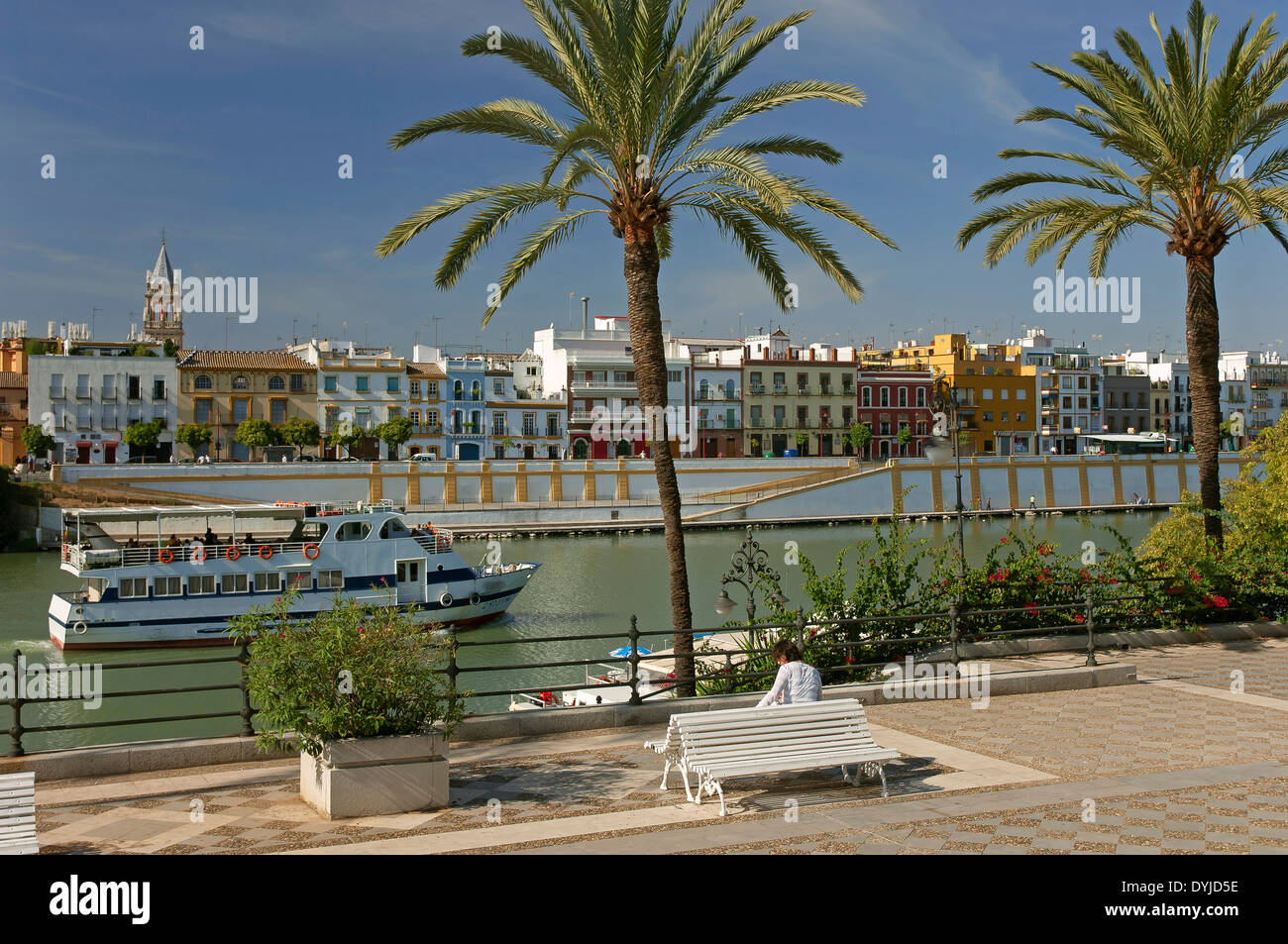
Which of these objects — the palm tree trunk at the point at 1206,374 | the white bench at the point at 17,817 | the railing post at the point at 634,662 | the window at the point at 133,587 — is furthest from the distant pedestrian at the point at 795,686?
the window at the point at 133,587

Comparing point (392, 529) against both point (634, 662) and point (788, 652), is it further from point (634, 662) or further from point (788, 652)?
point (788, 652)

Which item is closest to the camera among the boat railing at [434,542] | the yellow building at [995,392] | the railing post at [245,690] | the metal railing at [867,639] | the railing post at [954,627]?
the railing post at [245,690]

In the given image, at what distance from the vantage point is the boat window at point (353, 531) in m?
33.0

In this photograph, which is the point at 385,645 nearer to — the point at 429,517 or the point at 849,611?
the point at 849,611

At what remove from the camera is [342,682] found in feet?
25.8

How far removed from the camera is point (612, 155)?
13141mm

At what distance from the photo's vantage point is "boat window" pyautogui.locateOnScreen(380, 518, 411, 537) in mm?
33562

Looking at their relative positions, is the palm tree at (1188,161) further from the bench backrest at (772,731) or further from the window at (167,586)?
the window at (167,586)

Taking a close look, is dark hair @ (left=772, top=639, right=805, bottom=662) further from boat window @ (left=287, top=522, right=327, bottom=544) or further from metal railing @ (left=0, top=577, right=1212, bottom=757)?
boat window @ (left=287, top=522, right=327, bottom=544)

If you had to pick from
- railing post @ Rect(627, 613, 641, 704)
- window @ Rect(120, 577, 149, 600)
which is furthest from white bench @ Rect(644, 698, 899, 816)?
window @ Rect(120, 577, 149, 600)

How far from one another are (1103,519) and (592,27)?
70.5m

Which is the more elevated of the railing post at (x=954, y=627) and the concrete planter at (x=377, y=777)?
the railing post at (x=954, y=627)

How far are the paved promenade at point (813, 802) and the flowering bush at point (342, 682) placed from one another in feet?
2.06

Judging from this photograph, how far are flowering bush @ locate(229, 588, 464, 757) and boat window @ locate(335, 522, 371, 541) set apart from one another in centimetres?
2531
